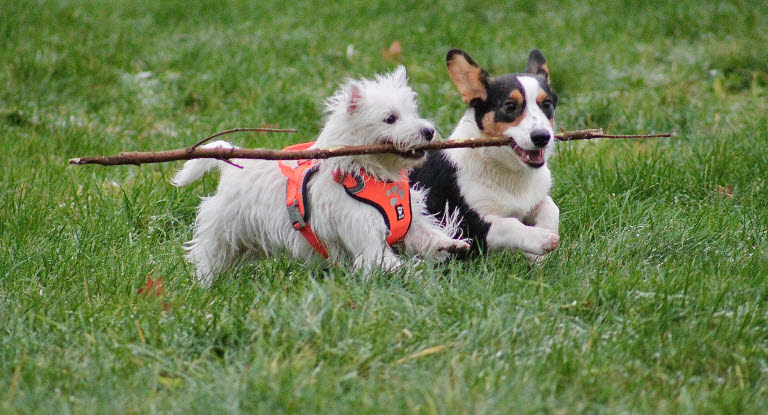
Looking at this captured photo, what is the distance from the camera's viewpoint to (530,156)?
3928 millimetres

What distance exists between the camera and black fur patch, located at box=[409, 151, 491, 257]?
398 centimetres

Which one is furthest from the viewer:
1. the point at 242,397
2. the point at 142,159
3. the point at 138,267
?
the point at 138,267

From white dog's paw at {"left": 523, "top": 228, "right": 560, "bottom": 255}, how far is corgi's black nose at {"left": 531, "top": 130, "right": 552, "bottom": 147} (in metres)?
0.40

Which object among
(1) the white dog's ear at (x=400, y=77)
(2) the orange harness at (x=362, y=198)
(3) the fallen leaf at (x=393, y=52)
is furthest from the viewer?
(3) the fallen leaf at (x=393, y=52)

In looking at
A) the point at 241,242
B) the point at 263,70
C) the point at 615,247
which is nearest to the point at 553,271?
the point at 615,247

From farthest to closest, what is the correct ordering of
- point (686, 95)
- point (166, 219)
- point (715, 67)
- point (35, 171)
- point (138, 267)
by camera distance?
point (715, 67), point (686, 95), point (35, 171), point (166, 219), point (138, 267)

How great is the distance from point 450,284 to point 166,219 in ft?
6.89

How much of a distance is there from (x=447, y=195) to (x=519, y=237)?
0.48m

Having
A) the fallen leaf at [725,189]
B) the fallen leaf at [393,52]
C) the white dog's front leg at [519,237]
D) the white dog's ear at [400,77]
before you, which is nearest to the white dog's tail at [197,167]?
the white dog's ear at [400,77]

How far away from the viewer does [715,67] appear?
7277 mm

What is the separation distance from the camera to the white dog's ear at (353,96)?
3.50m

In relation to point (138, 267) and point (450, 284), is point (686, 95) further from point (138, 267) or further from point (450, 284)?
point (138, 267)

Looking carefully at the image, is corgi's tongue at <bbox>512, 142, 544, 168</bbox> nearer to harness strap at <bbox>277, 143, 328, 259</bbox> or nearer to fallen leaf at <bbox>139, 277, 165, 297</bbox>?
harness strap at <bbox>277, 143, 328, 259</bbox>

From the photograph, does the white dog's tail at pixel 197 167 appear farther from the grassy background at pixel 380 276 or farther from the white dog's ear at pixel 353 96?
the white dog's ear at pixel 353 96
